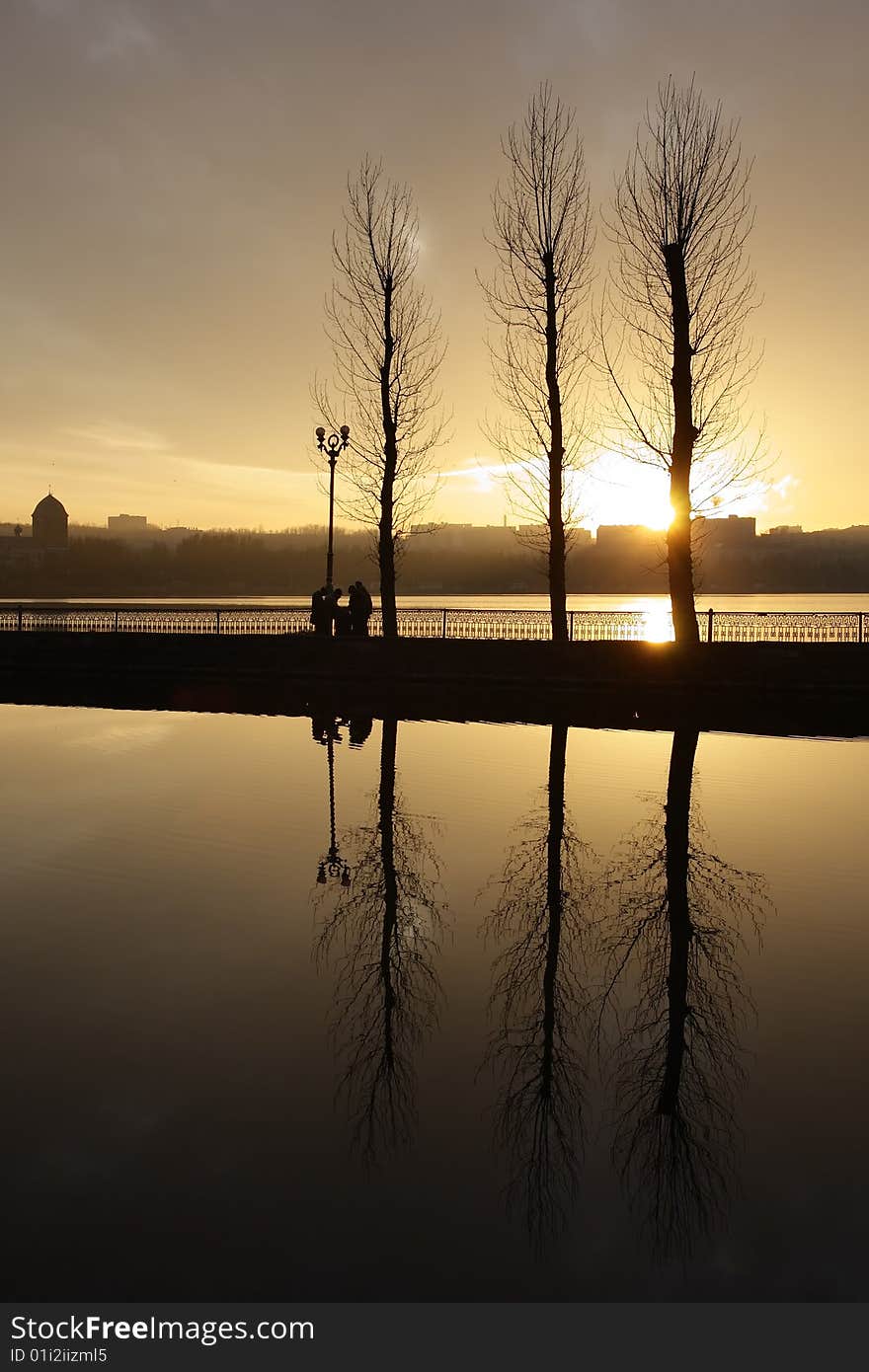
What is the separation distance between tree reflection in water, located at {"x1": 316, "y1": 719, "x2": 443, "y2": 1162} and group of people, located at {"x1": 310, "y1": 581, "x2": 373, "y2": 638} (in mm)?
22258

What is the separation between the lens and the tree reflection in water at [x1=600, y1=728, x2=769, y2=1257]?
4441 mm

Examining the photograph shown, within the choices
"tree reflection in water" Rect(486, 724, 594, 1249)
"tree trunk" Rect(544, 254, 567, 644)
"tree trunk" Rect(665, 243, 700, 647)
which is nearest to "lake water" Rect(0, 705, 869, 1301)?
"tree reflection in water" Rect(486, 724, 594, 1249)

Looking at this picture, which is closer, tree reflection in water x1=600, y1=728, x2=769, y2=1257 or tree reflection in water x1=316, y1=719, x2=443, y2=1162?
tree reflection in water x1=600, y1=728, x2=769, y2=1257

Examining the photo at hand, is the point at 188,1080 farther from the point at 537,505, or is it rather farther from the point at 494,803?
the point at 537,505

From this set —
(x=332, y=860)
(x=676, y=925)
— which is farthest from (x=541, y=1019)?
(x=332, y=860)

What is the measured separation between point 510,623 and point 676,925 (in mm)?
31588

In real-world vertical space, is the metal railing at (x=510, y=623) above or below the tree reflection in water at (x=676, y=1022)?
above

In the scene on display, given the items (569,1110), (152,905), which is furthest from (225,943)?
(569,1110)

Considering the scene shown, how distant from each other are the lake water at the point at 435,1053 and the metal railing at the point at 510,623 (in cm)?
2043

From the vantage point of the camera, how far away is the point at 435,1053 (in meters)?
5.68

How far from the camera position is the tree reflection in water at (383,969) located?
5.07 meters

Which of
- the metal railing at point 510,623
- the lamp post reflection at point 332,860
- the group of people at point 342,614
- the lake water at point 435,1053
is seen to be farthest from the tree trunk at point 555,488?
the lake water at point 435,1053

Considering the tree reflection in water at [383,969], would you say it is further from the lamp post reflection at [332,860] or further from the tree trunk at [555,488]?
the tree trunk at [555,488]

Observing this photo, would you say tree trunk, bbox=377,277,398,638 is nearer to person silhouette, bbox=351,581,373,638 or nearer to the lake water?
person silhouette, bbox=351,581,373,638
